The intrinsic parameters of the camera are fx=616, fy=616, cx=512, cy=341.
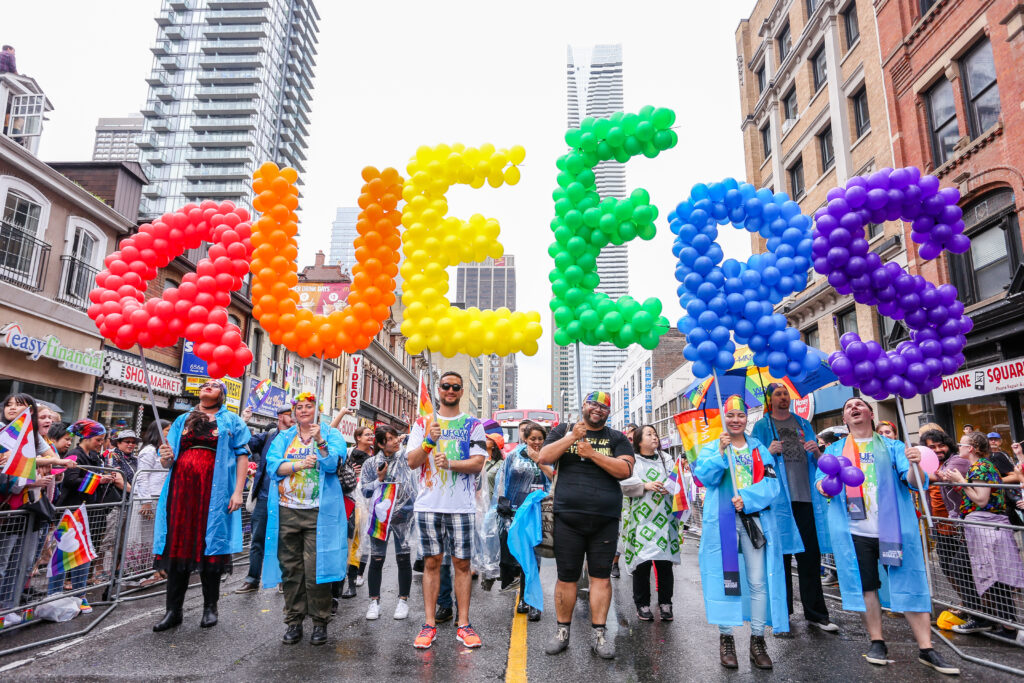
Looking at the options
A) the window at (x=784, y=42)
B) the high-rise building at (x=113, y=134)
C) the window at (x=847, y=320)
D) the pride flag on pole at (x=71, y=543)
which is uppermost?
the high-rise building at (x=113, y=134)

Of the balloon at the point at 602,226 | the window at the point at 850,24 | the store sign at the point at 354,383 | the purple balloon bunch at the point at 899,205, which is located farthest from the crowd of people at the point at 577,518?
the store sign at the point at 354,383

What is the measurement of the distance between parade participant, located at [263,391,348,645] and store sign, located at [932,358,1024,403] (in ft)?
32.1

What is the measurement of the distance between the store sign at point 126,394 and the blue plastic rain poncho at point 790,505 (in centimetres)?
1559

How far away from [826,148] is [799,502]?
17288mm

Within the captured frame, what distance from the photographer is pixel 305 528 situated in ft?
17.0

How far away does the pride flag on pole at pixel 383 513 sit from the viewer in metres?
6.25

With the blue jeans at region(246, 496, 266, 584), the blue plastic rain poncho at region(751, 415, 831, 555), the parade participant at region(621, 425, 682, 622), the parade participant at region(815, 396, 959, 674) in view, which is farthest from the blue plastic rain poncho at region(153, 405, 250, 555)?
the parade participant at region(815, 396, 959, 674)

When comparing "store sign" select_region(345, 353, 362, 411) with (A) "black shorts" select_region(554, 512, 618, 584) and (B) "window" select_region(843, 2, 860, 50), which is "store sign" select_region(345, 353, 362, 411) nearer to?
(B) "window" select_region(843, 2, 860, 50)

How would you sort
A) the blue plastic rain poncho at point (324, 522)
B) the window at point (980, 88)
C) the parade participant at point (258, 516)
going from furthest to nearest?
the window at point (980, 88) < the parade participant at point (258, 516) < the blue plastic rain poncho at point (324, 522)

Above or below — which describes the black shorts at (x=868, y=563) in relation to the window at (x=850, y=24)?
below

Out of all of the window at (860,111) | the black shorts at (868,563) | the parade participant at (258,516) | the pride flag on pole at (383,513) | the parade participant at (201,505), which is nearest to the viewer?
the black shorts at (868,563)

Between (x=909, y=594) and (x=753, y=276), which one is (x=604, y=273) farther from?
(x=909, y=594)

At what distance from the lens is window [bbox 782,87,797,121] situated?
71.1ft

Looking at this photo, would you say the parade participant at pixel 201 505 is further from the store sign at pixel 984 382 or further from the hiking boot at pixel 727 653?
the store sign at pixel 984 382
